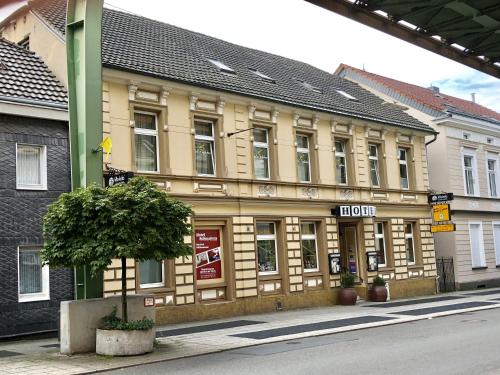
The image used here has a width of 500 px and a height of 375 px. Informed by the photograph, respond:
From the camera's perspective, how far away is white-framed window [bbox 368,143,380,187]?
24.9m

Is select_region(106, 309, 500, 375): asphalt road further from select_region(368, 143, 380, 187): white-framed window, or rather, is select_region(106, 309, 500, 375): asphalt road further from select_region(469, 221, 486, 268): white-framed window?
select_region(469, 221, 486, 268): white-framed window

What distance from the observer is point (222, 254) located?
19.0m

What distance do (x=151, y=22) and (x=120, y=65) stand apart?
25.1ft

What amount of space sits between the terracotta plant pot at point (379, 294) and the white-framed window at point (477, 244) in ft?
27.1

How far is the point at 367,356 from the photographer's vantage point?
1034cm

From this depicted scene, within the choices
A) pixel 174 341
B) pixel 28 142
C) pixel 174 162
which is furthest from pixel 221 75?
pixel 174 341

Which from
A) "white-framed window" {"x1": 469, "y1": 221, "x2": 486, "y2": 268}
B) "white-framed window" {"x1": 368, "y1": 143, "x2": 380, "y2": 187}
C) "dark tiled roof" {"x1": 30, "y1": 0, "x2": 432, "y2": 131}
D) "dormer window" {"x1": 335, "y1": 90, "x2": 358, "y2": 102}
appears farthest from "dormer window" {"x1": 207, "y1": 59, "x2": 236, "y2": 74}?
"white-framed window" {"x1": 469, "y1": 221, "x2": 486, "y2": 268}

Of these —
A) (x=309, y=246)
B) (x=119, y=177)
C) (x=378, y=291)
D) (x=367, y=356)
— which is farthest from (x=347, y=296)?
(x=367, y=356)

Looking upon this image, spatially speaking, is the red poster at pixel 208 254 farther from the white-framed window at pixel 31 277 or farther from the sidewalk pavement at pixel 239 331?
Answer: the white-framed window at pixel 31 277

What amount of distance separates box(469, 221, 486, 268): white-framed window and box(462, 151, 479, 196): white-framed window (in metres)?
1.59

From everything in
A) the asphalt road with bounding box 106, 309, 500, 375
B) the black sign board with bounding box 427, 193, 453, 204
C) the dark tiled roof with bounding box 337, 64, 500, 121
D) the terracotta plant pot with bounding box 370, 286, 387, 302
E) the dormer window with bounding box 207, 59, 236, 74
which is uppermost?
the dark tiled roof with bounding box 337, 64, 500, 121

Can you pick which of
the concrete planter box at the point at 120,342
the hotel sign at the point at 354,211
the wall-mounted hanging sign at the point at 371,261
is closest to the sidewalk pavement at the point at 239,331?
the concrete planter box at the point at 120,342

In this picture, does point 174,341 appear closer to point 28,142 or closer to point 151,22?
point 28,142

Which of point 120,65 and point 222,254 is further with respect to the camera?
point 222,254
